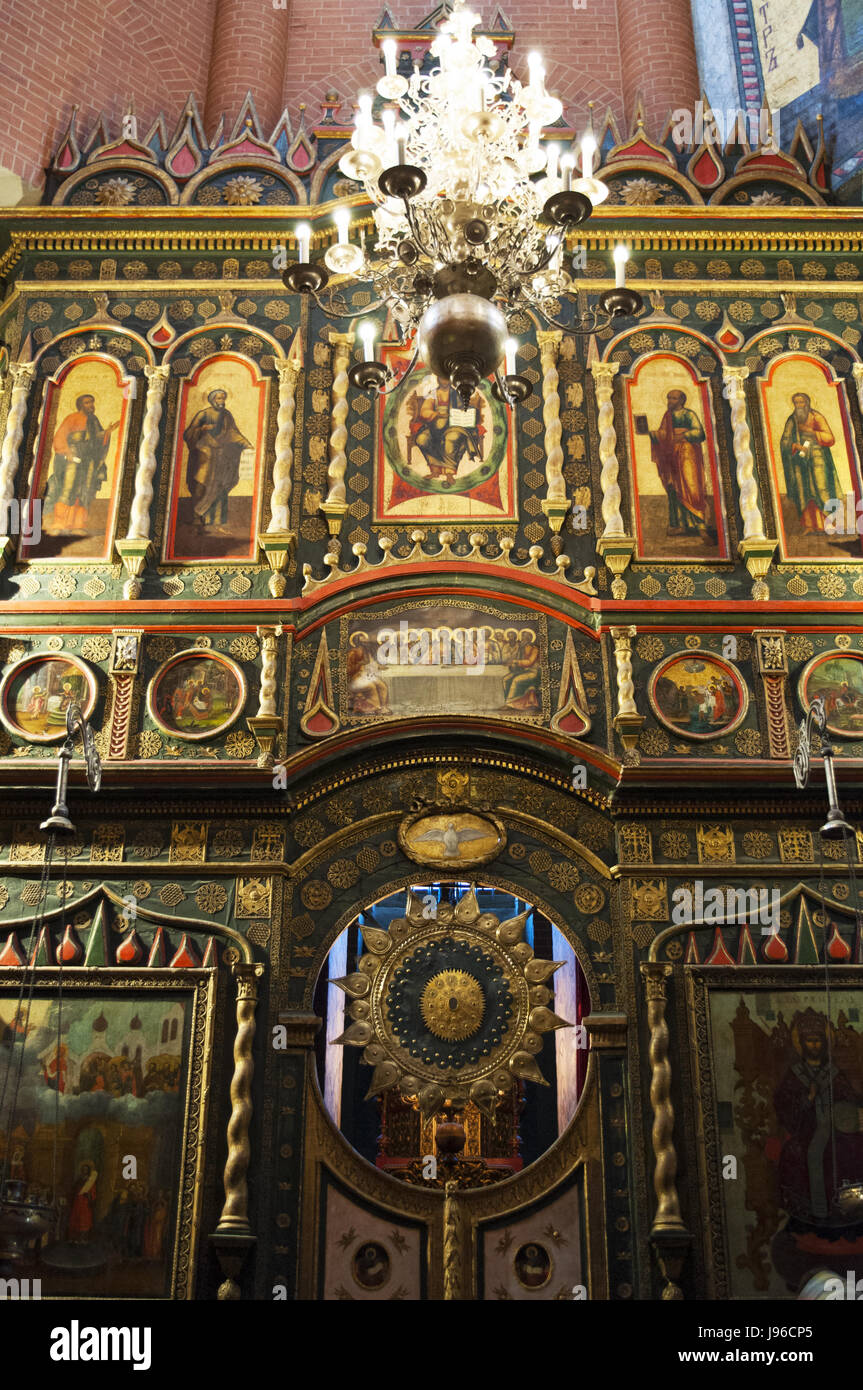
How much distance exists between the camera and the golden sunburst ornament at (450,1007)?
8734 mm

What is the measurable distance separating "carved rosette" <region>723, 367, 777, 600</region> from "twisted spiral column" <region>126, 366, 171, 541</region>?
430 centimetres

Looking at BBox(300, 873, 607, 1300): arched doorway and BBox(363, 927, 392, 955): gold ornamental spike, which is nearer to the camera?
BBox(300, 873, 607, 1300): arched doorway

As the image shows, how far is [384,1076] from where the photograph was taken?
28.7 feet

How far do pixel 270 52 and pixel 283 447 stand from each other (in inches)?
198

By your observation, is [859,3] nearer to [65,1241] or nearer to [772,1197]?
[772,1197]

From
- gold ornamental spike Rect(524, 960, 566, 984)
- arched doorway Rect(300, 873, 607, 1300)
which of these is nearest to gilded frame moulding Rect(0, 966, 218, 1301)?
arched doorway Rect(300, 873, 607, 1300)

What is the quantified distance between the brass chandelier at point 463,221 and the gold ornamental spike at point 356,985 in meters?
3.77

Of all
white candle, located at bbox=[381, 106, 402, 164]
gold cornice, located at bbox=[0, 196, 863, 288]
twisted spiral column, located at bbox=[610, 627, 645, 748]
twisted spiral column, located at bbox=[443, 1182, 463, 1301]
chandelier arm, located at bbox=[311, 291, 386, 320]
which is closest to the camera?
white candle, located at bbox=[381, 106, 402, 164]

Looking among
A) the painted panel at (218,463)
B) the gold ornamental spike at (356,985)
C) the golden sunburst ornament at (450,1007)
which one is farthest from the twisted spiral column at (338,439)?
the gold ornamental spike at (356,985)

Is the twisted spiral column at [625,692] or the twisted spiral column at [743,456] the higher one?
the twisted spiral column at [743,456]

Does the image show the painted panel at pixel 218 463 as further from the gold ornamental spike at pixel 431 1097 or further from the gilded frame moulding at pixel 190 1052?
the gold ornamental spike at pixel 431 1097

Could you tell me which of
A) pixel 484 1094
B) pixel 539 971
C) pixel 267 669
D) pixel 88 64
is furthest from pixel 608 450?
pixel 88 64

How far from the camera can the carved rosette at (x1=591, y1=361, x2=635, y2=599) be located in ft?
32.5

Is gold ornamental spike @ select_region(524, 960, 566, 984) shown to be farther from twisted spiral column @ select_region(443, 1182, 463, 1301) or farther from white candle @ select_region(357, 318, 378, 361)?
white candle @ select_region(357, 318, 378, 361)
